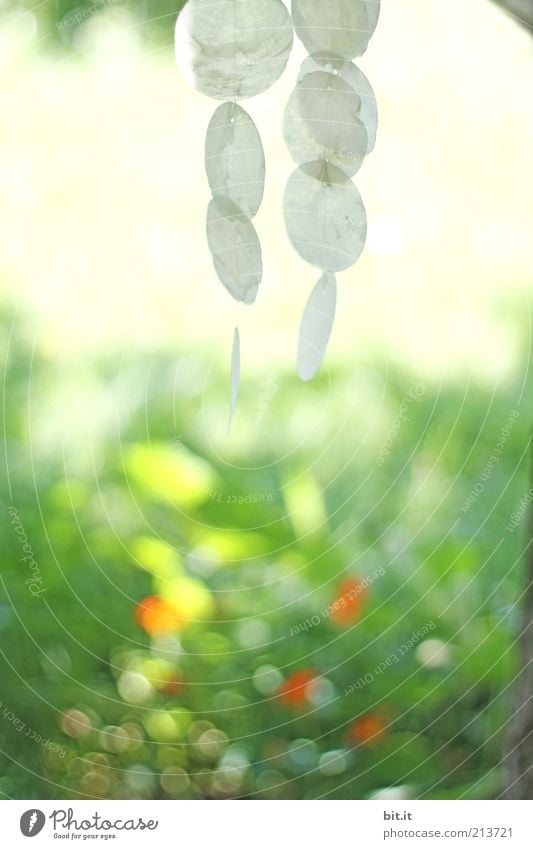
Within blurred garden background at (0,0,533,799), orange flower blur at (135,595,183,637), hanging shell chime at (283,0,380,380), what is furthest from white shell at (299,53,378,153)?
orange flower blur at (135,595,183,637)

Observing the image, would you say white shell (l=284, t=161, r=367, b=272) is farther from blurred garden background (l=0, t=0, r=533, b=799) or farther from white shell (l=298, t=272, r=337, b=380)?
blurred garden background (l=0, t=0, r=533, b=799)

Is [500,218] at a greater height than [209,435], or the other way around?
[500,218]

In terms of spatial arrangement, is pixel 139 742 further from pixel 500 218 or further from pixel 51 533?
pixel 500 218

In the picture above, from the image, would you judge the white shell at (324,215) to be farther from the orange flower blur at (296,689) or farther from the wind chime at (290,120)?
the orange flower blur at (296,689)
